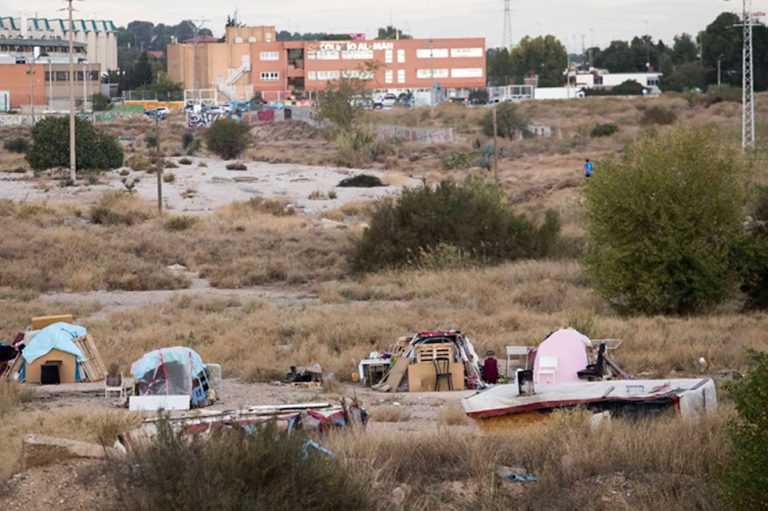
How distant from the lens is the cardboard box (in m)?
19.5

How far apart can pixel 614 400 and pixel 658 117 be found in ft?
291

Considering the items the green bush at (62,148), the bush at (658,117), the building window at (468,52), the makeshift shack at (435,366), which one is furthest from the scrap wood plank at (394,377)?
the building window at (468,52)

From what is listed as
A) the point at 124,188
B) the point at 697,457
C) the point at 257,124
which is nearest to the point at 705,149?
the point at 697,457

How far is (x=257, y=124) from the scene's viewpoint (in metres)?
125

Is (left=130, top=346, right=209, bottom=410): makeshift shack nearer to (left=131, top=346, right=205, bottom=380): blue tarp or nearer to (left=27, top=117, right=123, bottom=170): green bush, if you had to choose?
(left=131, top=346, right=205, bottom=380): blue tarp

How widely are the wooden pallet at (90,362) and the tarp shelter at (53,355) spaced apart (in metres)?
0.10

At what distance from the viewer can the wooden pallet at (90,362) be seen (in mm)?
20062

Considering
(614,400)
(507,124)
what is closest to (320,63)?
(507,124)

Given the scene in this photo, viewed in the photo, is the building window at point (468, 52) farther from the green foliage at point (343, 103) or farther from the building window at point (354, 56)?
the green foliage at point (343, 103)

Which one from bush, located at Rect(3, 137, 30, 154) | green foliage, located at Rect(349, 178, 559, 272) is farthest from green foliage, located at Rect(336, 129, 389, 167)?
green foliage, located at Rect(349, 178, 559, 272)

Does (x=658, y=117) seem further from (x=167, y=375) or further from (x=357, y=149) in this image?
(x=167, y=375)

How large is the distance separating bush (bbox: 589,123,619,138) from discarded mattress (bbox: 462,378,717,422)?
271ft

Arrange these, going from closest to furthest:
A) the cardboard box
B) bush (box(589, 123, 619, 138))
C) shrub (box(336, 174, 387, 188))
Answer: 1. the cardboard box
2. shrub (box(336, 174, 387, 188))
3. bush (box(589, 123, 619, 138))

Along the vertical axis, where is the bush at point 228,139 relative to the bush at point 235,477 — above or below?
above
